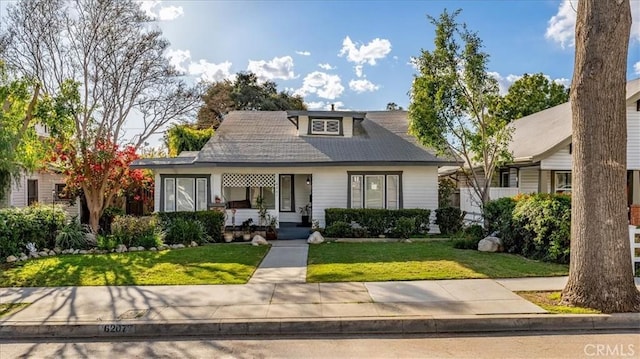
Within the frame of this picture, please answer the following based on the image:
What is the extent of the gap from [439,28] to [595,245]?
382 inches

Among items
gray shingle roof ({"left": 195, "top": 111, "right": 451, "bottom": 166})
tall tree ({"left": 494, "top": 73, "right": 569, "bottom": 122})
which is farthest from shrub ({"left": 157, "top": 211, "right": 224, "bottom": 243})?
tall tree ({"left": 494, "top": 73, "right": 569, "bottom": 122})

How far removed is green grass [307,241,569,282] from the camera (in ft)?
28.0

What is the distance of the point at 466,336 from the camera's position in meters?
5.60

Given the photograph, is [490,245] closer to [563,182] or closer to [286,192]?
[563,182]

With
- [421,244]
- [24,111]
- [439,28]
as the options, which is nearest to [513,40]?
[439,28]

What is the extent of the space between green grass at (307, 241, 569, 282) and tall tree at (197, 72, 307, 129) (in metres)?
24.1

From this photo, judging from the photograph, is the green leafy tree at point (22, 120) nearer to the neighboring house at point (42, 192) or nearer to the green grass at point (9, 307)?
the green grass at point (9, 307)

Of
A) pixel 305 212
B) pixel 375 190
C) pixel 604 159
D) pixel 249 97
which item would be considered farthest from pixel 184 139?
pixel 604 159

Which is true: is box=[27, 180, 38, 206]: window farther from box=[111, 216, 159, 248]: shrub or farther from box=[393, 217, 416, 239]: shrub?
box=[393, 217, 416, 239]: shrub

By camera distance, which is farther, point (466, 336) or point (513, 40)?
point (513, 40)

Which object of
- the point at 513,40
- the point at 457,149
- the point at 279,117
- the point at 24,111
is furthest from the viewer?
the point at 279,117

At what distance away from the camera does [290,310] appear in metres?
6.36

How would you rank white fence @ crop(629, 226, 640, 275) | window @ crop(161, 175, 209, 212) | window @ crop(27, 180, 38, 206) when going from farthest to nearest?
window @ crop(27, 180, 38, 206) → window @ crop(161, 175, 209, 212) → white fence @ crop(629, 226, 640, 275)

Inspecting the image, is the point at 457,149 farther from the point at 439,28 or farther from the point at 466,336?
the point at 466,336
